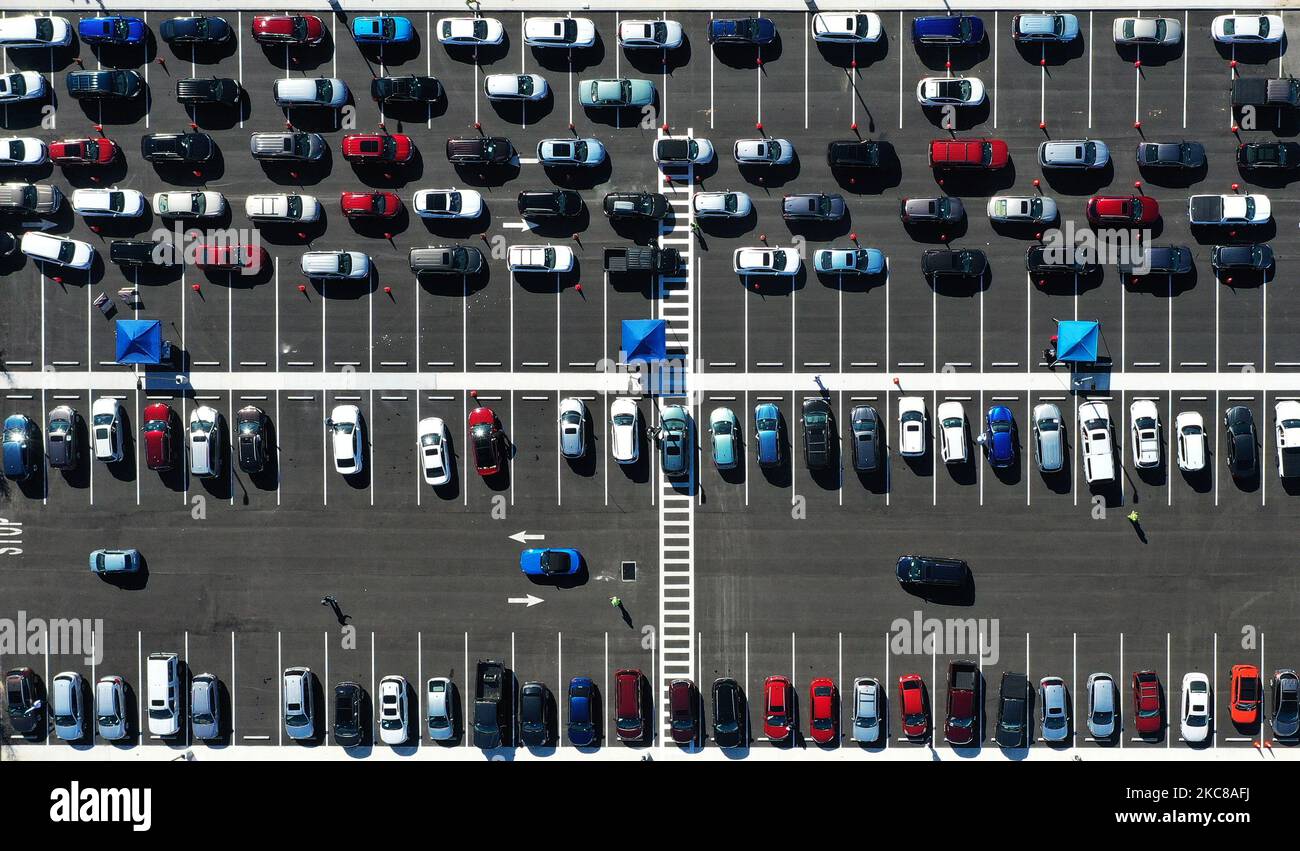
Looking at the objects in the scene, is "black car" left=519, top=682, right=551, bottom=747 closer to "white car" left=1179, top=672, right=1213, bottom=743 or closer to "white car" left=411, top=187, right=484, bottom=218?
"white car" left=411, top=187, right=484, bottom=218

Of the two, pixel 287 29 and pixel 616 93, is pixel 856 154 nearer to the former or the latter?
pixel 616 93

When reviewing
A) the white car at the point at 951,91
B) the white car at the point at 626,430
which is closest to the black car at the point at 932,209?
the white car at the point at 951,91

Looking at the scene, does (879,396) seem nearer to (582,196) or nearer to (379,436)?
(582,196)

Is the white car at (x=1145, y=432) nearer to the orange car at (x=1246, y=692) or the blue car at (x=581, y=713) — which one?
the orange car at (x=1246, y=692)

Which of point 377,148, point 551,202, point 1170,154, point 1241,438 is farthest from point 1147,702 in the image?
point 377,148

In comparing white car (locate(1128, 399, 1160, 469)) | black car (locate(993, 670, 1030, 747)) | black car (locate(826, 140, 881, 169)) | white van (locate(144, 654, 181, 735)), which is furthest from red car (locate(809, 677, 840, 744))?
white van (locate(144, 654, 181, 735))
